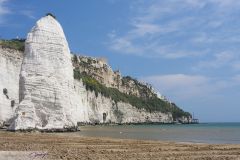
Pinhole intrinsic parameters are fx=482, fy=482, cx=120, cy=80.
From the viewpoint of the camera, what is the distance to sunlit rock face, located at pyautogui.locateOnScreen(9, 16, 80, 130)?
4191 centimetres

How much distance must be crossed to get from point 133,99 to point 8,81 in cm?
8216

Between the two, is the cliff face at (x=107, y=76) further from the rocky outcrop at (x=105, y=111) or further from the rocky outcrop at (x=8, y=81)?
the rocky outcrop at (x=8, y=81)

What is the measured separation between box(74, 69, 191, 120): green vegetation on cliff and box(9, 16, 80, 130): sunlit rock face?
1719 inches

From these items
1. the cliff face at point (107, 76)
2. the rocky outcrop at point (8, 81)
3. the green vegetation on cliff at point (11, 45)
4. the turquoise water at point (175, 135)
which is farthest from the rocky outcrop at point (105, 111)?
the turquoise water at point (175, 135)

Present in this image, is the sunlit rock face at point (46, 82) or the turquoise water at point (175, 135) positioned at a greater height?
the sunlit rock face at point (46, 82)

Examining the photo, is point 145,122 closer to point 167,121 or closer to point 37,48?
point 167,121

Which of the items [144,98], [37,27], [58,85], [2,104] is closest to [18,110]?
[58,85]

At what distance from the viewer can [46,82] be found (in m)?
44.2

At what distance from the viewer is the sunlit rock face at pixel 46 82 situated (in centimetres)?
4191

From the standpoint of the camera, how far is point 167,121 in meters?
160

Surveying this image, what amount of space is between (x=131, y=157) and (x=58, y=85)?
98.6 feet

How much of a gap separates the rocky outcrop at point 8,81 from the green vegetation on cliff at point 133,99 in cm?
2877

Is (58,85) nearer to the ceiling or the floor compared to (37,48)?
nearer to the floor

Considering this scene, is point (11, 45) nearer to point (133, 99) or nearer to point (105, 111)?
point (105, 111)
